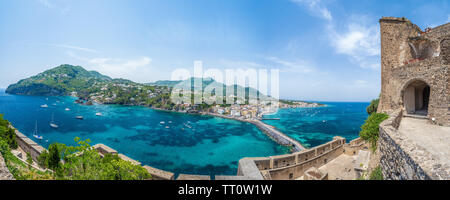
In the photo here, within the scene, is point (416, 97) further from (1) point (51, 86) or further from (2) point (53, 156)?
(1) point (51, 86)

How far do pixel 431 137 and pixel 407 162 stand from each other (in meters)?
4.52

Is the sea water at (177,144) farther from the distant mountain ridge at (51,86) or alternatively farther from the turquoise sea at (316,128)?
the distant mountain ridge at (51,86)

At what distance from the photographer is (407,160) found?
320cm

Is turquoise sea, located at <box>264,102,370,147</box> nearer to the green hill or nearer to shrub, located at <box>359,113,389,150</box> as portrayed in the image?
shrub, located at <box>359,113,389,150</box>

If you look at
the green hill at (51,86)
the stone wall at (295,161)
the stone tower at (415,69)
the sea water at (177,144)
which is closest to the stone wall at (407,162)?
the stone wall at (295,161)

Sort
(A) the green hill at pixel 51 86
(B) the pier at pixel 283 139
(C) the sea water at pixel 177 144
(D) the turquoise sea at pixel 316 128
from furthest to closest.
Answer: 1. (A) the green hill at pixel 51 86
2. (D) the turquoise sea at pixel 316 128
3. (B) the pier at pixel 283 139
4. (C) the sea water at pixel 177 144

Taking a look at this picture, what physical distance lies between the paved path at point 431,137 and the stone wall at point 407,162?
3.19 ft

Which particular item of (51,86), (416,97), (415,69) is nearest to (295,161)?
(415,69)

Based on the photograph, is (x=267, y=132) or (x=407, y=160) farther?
(x=267, y=132)

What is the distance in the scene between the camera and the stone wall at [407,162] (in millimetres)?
2562

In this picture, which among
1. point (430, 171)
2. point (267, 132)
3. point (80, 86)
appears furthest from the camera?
point (80, 86)
